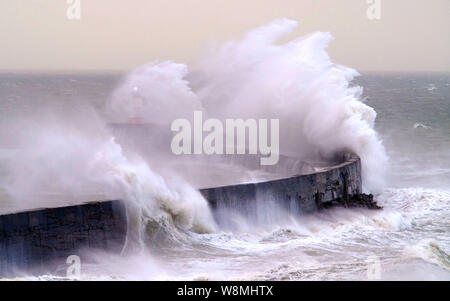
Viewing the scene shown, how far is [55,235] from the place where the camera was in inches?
382

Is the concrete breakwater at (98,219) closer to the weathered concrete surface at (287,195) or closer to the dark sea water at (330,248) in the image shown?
the weathered concrete surface at (287,195)

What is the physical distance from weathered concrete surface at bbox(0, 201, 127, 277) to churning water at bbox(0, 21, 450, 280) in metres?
0.27

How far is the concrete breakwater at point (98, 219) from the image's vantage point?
9.30m

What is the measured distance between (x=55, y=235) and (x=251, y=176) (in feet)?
24.6

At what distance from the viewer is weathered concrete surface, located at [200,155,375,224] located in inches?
467

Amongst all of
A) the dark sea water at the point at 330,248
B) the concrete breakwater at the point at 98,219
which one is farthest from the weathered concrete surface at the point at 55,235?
the dark sea water at the point at 330,248

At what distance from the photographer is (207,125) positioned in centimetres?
2120

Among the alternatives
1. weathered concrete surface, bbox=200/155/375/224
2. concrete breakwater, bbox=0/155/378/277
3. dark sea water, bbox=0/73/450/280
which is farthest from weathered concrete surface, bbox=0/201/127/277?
weathered concrete surface, bbox=200/155/375/224

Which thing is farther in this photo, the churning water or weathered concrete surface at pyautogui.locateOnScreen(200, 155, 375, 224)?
weathered concrete surface at pyautogui.locateOnScreen(200, 155, 375, 224)

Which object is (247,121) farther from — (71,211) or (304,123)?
(71,211)

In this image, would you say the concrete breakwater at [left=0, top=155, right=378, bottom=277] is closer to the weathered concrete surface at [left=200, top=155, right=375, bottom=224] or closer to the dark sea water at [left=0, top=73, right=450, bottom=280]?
the weathered concrete surface at [left=200, top=155, right=375, bottom=224]

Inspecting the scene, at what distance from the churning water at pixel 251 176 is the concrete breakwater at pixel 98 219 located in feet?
0.69

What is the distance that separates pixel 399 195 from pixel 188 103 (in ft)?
24.4
